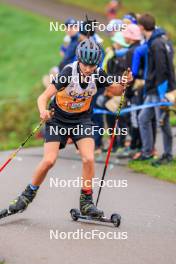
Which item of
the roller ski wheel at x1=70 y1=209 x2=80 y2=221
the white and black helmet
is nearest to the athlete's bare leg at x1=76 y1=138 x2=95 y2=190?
the roller ski wheel at x1=70 y1=209 x2=80 y2=221

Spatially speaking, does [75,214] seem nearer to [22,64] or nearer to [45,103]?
[45,103]

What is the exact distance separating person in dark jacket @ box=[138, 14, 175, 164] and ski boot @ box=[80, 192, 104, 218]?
3715 millimetres

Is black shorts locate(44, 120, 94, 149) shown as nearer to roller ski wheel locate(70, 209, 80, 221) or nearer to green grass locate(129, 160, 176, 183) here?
roller ski wheel locate(70, 209, 80, 221)

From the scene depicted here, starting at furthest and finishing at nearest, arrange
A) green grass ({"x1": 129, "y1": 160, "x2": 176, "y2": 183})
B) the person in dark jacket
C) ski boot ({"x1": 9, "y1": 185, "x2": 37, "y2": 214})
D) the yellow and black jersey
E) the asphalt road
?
the person in dark jacket → green grass ({"x1": 129, "y1": 160, "x2": 176, "y2": 183}) → ski boot ({"x1": 9, "y1": 185, "x2": 37, "y2": 214}) → the yellow and black jersey → the asphalt road

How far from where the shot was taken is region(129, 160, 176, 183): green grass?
40.9 feet

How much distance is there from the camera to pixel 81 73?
379 inches

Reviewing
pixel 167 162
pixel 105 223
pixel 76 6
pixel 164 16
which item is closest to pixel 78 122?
pixel 105 223

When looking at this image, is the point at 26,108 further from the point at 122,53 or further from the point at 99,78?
the point at 99,78

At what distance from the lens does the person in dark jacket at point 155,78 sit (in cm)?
1309

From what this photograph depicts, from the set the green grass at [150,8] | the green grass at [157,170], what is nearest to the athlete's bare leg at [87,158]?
the green grass at [157,170]

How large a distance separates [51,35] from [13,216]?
1932cm

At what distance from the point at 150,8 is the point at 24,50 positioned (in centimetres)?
443

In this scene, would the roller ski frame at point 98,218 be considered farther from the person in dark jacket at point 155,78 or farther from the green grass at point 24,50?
the green grass at point 24,50

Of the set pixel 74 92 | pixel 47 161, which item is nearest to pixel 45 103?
pixel 74 92
